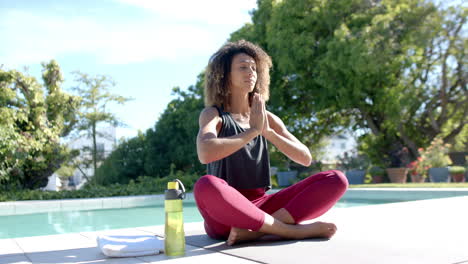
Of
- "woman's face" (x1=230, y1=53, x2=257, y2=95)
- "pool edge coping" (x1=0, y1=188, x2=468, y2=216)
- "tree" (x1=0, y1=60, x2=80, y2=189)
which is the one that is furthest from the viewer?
"tree" (x1=0, y1=60, x2=80, y2=189)

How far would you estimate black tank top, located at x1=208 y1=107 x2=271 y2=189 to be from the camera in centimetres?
243

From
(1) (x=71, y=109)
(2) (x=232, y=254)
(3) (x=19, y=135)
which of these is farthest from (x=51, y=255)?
(1) (x=71, y=109)

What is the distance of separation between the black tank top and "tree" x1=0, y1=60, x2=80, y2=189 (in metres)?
8.38

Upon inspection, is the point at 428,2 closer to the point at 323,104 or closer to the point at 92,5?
the point at 323,104

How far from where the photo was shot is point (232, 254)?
6.79 feet

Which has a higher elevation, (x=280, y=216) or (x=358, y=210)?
(x=280, y=216)

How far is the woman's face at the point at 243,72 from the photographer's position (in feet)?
8.27

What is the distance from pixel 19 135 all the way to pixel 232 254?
9169mm

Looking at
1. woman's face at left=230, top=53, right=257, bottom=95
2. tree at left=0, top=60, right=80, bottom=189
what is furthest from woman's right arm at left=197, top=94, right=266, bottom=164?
tree at left=0, top=60, right=80, bottom=189

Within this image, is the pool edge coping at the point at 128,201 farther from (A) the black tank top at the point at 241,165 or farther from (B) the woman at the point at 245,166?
(A) the black tank top at the point at 241,165

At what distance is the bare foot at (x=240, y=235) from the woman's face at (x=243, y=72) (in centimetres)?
80

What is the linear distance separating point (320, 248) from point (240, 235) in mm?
408

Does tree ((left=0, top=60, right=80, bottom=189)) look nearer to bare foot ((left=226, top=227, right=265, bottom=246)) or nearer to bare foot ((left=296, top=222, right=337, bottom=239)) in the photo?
bare foot ((left=226, top=227, right=265, bottom=246))

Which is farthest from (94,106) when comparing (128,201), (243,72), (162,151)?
(243,72)
